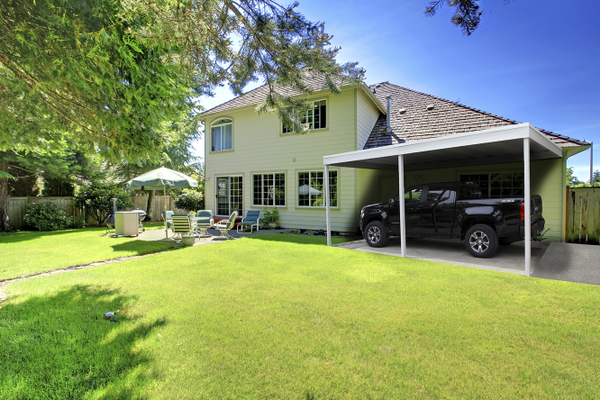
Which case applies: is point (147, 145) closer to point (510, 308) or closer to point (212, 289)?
point (212, 289)

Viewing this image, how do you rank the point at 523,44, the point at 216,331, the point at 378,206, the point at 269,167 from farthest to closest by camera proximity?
the point at 269,167, the point at 523,44, the point at 378,206, the point at 216,331

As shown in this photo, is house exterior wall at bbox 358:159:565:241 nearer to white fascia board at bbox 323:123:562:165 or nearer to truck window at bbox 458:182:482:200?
white fascia board at bbox 323:123:562:165

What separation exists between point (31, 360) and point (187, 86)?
15.7 ft

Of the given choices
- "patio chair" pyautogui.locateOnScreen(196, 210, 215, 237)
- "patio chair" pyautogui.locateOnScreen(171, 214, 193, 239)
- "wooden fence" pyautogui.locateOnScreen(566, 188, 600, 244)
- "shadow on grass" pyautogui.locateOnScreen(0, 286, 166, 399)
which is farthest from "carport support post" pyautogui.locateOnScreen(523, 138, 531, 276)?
"patio chair" pyautogui.locateOnScreen(196, 210, 215, 237)

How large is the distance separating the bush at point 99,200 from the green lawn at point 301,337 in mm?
10999

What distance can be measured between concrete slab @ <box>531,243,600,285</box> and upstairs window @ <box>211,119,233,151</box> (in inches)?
521

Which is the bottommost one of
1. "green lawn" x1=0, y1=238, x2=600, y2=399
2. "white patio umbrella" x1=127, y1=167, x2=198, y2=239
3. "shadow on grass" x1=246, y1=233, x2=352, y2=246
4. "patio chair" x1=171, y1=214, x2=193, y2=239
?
"green lawn" x1=0, y1=238, x2=600, y2=399

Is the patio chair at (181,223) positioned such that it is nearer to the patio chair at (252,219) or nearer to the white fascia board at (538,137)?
the patio chair at (252,219)

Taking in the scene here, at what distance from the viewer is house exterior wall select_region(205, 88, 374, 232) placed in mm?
11523

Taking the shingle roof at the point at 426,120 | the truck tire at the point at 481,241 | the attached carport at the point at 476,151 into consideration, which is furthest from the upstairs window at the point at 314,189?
the truck tire at the point at 481,241

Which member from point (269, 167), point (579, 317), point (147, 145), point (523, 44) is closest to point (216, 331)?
point (147, 145)

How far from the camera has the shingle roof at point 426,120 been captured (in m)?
10.5

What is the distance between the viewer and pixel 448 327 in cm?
335

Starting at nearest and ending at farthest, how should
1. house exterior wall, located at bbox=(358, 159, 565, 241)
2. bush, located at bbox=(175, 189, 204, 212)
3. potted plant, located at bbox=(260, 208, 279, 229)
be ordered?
house exterior wall, located at bbox=(358, 159, 565, 241), potted plant, located at bbox=(260, 208, 279, 229), bush, located at bbox=(175, 189, 204, 212)
